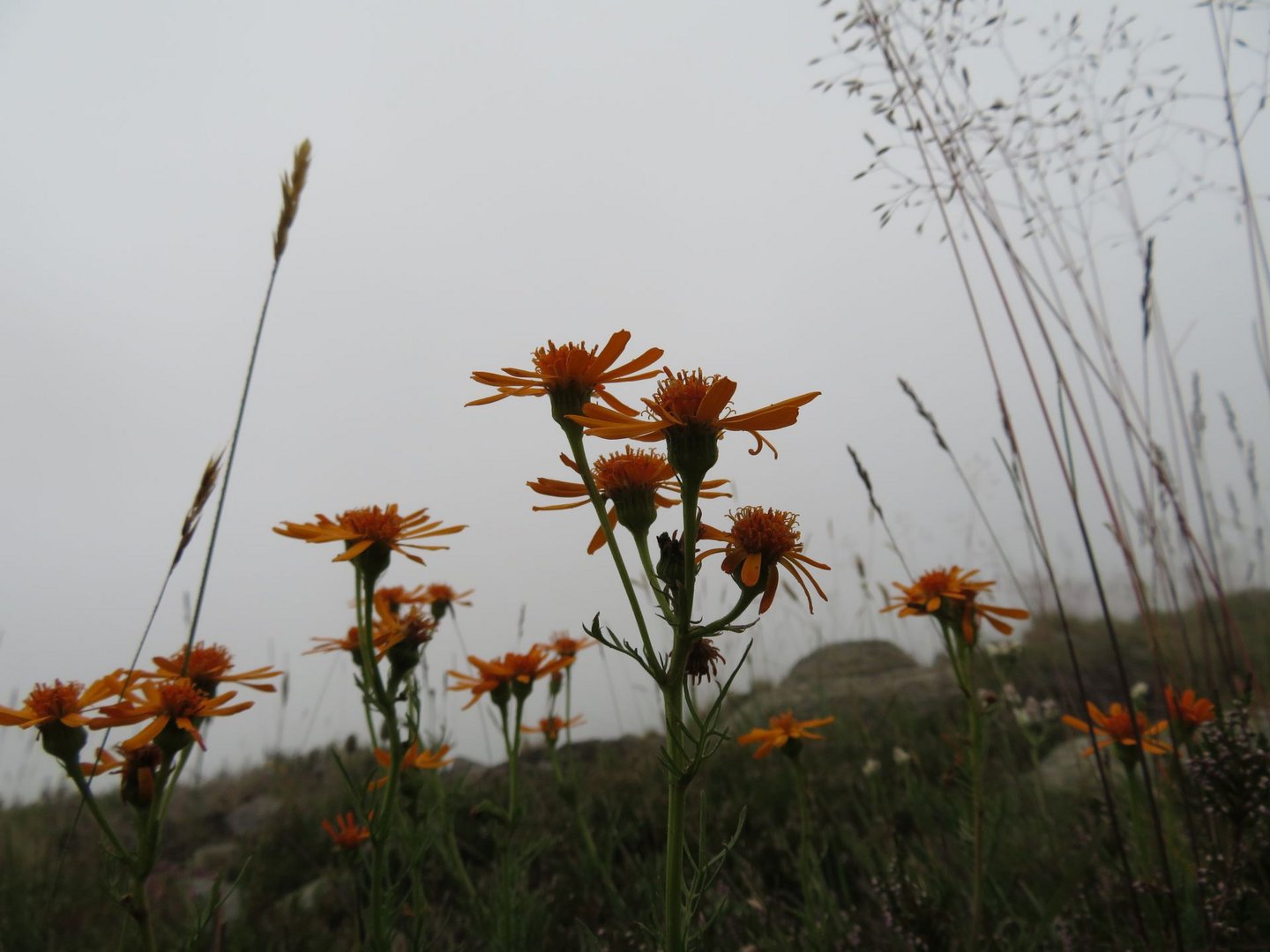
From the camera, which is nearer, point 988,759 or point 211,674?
point 211,674

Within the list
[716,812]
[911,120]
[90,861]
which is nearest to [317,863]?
[90,861]

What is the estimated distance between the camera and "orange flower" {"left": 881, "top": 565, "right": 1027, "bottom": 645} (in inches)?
75.8

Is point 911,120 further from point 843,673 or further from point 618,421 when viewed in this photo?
point 843,673

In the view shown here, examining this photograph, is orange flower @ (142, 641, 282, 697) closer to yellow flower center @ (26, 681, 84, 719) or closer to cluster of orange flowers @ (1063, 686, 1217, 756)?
yellow flower center @ (26, 681, 84, 719)

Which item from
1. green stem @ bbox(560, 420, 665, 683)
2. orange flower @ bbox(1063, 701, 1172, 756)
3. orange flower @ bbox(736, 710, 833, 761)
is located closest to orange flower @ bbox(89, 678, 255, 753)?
green stem @ bbox(560, 420, 665, 683)

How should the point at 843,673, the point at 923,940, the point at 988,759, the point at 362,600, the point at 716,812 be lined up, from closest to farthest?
the point at 362,600
the point at 923,940
the point at 716,812
the point at 988,759
the point at 843,673

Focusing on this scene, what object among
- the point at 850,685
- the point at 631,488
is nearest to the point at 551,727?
the point at 631,488

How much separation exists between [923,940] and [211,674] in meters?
1.84

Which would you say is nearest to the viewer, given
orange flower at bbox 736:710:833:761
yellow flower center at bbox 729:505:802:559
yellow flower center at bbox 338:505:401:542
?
yellow flower center at bbox 729:505:802:559

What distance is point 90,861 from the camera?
4.05 meters

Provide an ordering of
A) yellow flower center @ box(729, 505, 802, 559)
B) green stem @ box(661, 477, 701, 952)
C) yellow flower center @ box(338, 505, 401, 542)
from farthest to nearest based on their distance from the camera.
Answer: yellow flower center @ box(338, 505, 401, 542) < yellow flower center @ box(729, 505, 802, 559) < green stem @ box(661, 477, 701, 952)

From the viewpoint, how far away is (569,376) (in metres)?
1.21

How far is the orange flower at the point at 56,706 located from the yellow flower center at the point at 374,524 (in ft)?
1.78

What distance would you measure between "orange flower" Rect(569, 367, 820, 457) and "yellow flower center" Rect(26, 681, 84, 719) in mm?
1148
